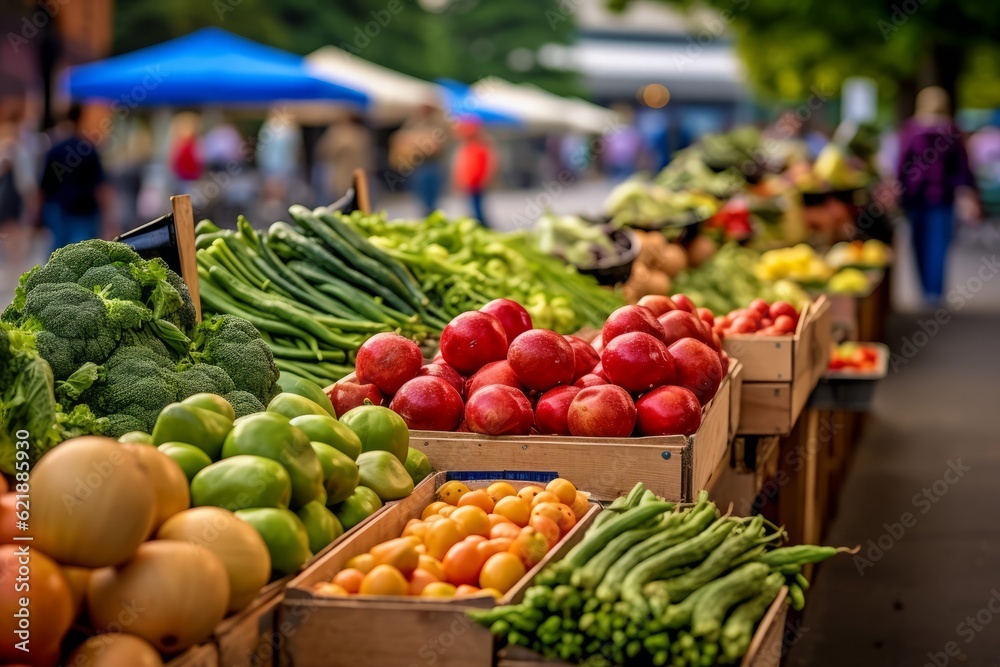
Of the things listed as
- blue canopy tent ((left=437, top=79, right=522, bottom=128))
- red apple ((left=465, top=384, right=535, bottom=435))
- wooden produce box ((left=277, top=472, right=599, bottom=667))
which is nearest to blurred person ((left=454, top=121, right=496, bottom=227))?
blue canopy tent ((left=437, top=79, right=522, bottom=128))

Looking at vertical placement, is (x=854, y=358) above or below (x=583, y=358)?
below

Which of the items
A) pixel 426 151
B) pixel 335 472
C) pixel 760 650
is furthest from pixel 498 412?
pixel 426 151

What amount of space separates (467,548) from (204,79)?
1166 centimetres

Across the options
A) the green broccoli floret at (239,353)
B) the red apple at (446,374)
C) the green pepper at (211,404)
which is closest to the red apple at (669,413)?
the red apple at (446,374)

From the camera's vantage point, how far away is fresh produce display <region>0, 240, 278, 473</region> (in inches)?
109

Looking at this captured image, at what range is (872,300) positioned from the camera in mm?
10500

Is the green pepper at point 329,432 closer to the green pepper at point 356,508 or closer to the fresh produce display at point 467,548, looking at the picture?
the green pepper at point 356,508

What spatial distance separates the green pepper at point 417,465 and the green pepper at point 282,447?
65 cm

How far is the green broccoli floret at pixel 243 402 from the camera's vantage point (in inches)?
127

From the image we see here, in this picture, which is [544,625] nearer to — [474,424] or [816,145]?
[474,424]

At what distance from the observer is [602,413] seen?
3.44m

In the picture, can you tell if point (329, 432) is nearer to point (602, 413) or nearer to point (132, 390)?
point (132, 390)

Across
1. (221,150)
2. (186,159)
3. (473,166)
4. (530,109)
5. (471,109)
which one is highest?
(530,109)

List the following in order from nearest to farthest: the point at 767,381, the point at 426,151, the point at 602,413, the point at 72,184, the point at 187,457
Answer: the point at 187,457 < the point at 602,413 < the point at 767,381 < the point at 72,184 < the point at 426,151
